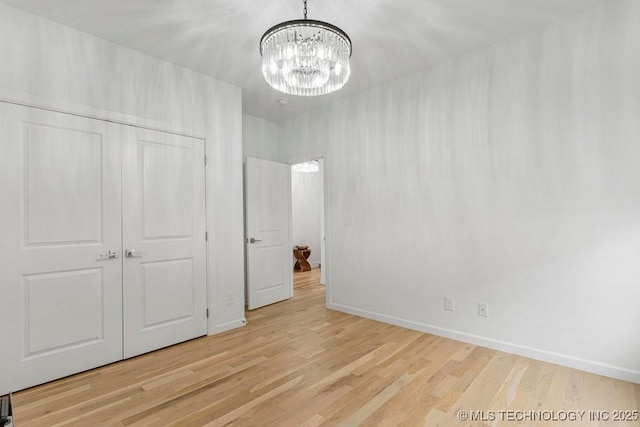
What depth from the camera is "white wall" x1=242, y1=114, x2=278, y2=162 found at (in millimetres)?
4664

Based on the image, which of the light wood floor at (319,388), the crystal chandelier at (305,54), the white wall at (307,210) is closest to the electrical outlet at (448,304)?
the light wood floor at (319,388)

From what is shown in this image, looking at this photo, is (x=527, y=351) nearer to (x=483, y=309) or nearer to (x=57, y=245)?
(x=483, y=309)

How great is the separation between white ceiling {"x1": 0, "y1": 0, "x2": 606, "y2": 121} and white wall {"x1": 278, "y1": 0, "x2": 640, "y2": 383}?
28cm

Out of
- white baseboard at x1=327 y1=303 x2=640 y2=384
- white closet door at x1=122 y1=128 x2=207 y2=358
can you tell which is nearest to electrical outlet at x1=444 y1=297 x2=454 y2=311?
white baseboard at x1=327 y1=303 x2=640 y2=384

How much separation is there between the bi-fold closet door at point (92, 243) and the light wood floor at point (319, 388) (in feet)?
0.79

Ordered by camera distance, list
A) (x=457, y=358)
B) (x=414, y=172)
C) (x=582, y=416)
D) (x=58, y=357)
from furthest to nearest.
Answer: (x=414, y=172) → (x=457, y=358) → (x=58, y=357) → (x=582, y=416)

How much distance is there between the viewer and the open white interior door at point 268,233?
14.2 ft

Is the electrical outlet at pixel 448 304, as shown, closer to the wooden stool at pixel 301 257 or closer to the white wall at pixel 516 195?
the white wall at pixel 516 195

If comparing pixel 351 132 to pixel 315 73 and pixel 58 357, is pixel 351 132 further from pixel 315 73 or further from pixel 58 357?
pixel 58 357

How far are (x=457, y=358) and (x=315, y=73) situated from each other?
8.24 feet

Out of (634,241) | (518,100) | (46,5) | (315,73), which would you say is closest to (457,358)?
(634,241)

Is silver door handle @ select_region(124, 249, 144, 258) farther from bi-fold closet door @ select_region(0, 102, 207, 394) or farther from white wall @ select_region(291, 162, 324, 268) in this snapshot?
white wall @ select_region(291, 162, 324, 268)

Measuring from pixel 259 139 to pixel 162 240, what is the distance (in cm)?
228

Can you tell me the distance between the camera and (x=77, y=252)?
8.46ft
